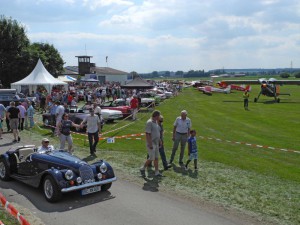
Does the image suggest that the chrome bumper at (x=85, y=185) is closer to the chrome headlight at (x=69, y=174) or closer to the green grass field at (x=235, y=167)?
the chrome headlight at (x=69, y=174)

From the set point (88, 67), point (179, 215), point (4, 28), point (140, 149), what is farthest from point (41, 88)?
point (88, 67)

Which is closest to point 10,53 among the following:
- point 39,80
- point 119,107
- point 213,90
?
point 39,80

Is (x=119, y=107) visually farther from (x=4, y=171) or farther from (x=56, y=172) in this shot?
(x=56, y=172)

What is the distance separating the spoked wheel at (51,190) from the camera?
8188mm

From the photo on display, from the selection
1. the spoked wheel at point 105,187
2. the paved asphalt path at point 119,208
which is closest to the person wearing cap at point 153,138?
the paved asphalt path at point 119,208

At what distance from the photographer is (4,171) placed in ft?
33.7

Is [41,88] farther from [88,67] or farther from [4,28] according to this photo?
[88,67]

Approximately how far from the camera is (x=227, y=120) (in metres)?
26.2

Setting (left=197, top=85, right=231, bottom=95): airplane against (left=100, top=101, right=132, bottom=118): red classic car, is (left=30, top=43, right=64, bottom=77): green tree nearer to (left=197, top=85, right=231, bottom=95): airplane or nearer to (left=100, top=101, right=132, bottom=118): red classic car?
(left=197, top=85, right=231, bottom=95): airplane

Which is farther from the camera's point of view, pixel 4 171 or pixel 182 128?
pixel 182 128

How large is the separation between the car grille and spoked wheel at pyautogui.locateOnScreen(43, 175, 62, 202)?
67 cm

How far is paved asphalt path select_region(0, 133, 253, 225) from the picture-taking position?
731cm

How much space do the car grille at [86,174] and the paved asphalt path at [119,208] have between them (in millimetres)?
491

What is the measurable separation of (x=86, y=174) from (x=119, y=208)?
4.08ft
